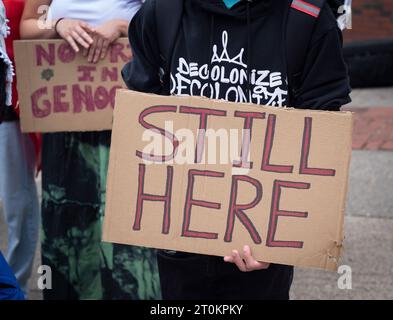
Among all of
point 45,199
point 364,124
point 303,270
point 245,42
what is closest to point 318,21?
point 245,42

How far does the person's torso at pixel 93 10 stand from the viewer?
2959 mm

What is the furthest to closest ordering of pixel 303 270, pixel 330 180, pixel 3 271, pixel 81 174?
pixel 303 270
pixel 81 174
pixel 330 180
pixel 3 271

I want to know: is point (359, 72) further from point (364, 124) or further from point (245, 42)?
point (245, 42)

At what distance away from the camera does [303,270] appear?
4125mm

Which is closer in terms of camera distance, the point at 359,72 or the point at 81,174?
the point at 81,174

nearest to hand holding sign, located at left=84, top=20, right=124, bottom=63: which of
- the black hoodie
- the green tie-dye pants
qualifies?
the green tie-dye pants

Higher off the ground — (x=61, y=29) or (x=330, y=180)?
(x=61, y=29)

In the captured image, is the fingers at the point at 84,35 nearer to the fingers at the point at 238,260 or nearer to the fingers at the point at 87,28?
the fingers at the point at 87,28

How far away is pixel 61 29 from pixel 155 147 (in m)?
1.08

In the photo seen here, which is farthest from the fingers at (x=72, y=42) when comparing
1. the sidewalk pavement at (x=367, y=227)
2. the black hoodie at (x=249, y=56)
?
the sidewalk pavement at (x=367, y=227)

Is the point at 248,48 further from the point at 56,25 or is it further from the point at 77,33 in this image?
the point at 56,25

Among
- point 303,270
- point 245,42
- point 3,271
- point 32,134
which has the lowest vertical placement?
point 303,270
